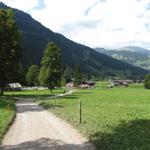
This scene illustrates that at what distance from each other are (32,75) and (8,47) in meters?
110

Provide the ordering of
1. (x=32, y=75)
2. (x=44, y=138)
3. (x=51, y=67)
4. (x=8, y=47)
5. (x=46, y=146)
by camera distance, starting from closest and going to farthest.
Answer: (x=46, y=146) < (x=44, y=138) < (x=8, y=47) < (x=51, y=67) < (x=32, y=75)

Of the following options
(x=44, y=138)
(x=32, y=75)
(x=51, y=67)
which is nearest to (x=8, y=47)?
(x=51, y=67)

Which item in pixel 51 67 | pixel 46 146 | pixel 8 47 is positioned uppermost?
pixel 8 47

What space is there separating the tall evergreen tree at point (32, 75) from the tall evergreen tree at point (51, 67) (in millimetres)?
68585

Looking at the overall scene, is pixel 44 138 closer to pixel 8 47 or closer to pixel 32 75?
pixel 8 47

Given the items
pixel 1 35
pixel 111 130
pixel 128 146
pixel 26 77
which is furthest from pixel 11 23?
pixel 26 77

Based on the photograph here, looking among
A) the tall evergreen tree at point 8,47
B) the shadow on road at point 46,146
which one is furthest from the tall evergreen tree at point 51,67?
the shadow on road at point 46,146

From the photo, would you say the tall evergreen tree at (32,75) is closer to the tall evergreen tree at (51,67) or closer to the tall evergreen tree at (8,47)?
the tall evergreen tree at (51,67)

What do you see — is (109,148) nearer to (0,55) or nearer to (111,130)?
(111,130)

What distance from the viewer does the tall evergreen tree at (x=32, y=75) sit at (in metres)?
184

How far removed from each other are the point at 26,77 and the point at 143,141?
566ft

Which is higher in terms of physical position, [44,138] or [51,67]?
[51,67]

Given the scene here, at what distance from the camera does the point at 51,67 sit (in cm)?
11356

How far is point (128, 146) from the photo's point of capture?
19.0 metres
